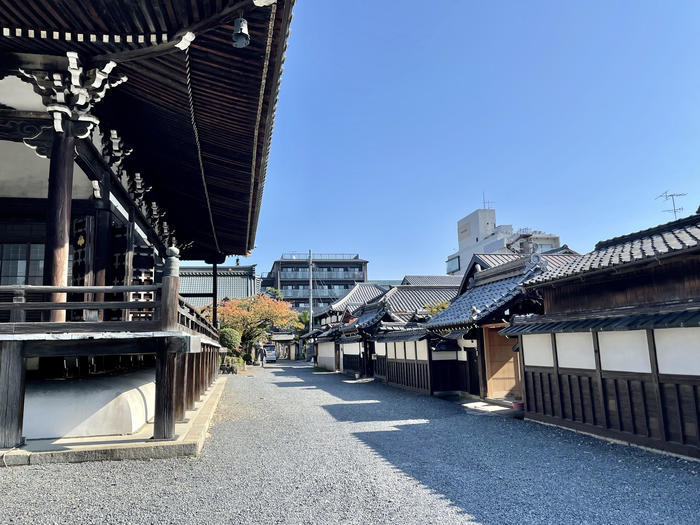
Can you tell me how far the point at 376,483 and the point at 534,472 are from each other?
2.15 m

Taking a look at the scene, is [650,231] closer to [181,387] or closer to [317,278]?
[181,387]

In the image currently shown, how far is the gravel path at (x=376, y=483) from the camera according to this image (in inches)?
178

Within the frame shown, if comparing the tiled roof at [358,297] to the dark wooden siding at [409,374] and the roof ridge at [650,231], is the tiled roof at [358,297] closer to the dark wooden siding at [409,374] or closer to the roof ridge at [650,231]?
the dark wooden siding at [409,374]

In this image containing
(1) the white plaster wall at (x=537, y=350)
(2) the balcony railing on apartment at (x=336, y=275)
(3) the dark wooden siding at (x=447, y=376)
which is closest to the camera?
(1) the white plaster wall at (x=537, y=350)

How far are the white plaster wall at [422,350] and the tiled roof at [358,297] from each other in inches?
792

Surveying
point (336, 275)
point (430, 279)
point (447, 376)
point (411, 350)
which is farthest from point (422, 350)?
point (336, 275)

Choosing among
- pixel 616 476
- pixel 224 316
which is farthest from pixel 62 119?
pixel 224 316

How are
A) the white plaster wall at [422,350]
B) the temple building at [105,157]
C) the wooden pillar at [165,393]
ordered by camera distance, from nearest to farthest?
1. the temple building at [105,157]
2. the wooden pillar at [165,393]
3. the white plaster wall at [422,350]

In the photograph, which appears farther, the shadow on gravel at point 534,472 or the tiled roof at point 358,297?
the tiled roof at point 358,297

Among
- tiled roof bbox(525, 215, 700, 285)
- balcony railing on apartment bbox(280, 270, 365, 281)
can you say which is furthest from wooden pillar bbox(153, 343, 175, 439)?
balcony railing on apartment bbox(280, 270, 365, 281)

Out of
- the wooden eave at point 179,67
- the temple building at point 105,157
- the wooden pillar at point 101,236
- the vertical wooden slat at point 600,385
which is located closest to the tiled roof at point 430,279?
the temple building at point 105,157

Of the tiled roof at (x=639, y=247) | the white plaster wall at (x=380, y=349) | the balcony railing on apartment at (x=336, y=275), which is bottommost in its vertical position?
the white plaster wall at (x=380, y=349)

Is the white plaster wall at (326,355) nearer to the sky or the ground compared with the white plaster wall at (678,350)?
nearer to the ground

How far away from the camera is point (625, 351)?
761cm
